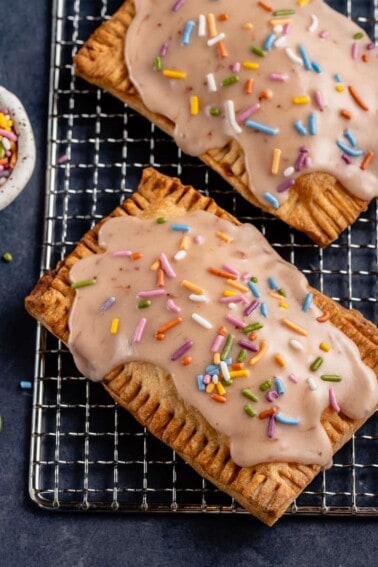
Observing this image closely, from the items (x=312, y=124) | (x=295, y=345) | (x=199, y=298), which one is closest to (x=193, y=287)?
(x=199, y=298)

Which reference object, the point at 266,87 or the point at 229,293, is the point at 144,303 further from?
the point at 266,87

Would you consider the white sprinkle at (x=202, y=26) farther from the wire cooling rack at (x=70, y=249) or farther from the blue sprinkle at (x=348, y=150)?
the blue sprinkle at (x=348, y=150)

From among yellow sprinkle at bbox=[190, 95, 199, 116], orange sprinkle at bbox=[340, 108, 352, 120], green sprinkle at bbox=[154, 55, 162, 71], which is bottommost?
yellow sprinkle at bbox=[190, 95, 199, 116]

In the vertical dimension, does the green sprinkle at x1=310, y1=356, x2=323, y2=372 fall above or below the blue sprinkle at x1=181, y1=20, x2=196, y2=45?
below

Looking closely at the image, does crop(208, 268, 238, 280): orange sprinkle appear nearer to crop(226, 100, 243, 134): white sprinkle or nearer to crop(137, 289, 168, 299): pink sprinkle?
crop(137, 289, 168, 299): pink sprinkle

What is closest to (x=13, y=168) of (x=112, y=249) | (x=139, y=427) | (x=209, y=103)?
(x=112, y=249)

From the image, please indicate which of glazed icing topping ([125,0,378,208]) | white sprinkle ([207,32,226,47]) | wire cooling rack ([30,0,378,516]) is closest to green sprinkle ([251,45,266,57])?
glazed icing topping ([125,0,378,208])

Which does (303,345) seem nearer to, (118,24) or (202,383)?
(202,383)

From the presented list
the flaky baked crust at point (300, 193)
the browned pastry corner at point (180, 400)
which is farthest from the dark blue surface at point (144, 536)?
the flaky baked crust at point (300, 193)
